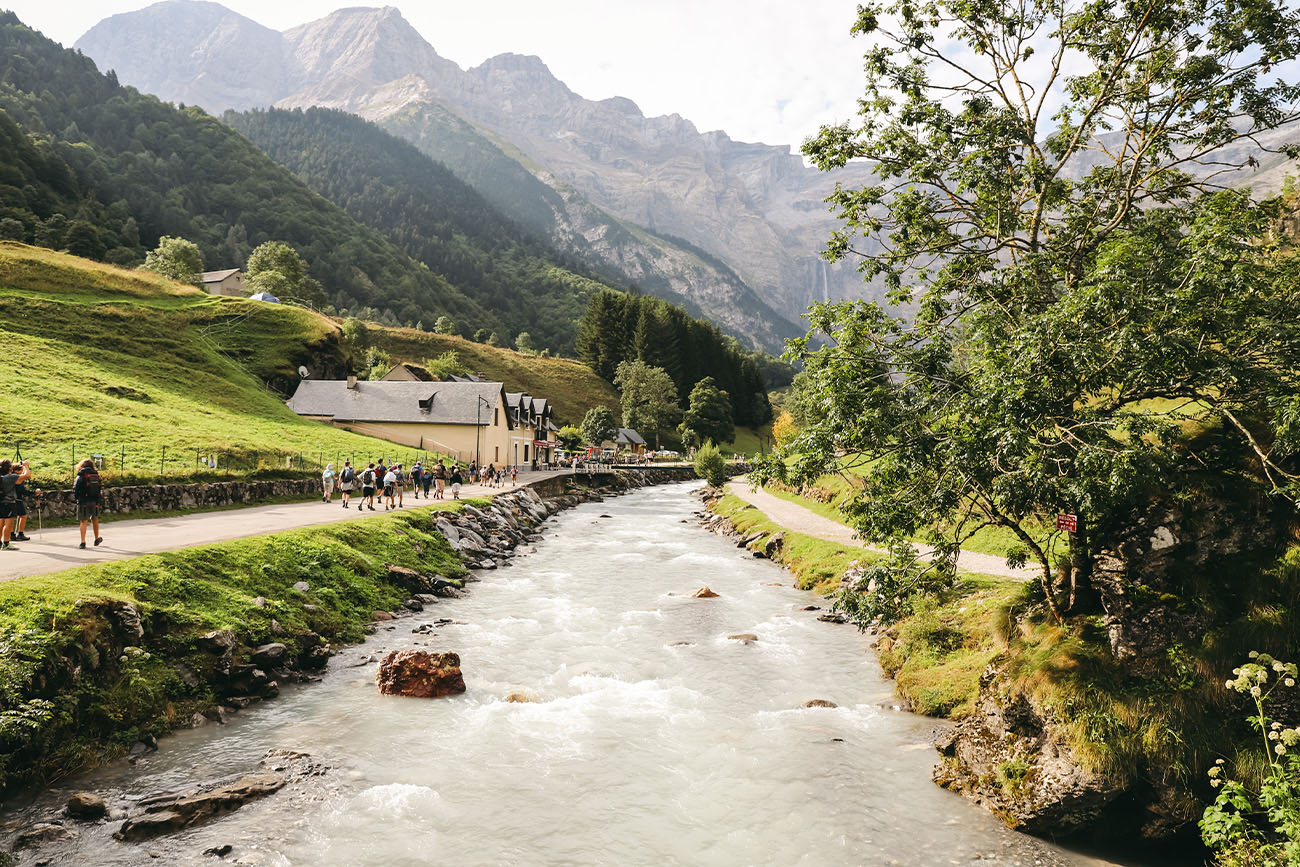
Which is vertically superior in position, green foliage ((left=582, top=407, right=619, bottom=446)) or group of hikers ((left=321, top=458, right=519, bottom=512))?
green foliage ((left=582, top=407, right=619, bottom=446))

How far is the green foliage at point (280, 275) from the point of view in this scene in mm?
132000

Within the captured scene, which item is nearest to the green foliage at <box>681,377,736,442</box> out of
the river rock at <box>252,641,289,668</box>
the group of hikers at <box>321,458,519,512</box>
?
the group of hikers at <box>321,458,519,512</box>

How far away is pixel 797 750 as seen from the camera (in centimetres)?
1287

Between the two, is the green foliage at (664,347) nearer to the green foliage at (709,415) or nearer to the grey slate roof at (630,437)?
the green foliage at (709,415)

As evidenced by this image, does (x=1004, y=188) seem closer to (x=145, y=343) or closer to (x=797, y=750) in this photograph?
(x=797, y=750)

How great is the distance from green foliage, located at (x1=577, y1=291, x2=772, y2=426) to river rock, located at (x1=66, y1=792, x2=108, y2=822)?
14158 centimetres

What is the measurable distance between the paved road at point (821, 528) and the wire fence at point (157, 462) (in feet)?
84.3

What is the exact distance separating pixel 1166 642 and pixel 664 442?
131749mm

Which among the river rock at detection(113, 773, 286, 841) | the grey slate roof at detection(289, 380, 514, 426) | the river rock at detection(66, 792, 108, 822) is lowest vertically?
the river rock at detection(113, 773, 286, 841)

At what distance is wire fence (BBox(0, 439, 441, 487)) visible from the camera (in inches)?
1044

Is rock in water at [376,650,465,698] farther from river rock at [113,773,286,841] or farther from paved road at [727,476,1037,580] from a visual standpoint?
paved road at [727,476,1037,580]

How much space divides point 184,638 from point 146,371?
5152 cm

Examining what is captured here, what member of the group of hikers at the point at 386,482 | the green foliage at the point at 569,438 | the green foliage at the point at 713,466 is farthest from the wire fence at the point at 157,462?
the green foliage at the point at 569,438

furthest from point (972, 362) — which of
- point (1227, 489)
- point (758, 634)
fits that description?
point (758, 634)
